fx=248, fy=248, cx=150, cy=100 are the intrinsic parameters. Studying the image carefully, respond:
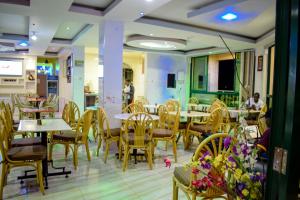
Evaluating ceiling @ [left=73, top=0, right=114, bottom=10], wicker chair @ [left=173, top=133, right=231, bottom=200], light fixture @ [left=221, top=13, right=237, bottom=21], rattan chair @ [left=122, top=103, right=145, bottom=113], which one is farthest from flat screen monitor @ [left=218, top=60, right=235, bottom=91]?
wicker chair @ [left=173, top=133, right=231, bottom=200]

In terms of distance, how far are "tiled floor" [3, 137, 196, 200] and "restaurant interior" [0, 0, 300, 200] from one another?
0.05 ft

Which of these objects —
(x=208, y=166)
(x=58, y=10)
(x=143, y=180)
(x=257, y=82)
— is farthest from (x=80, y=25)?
(x=208, y=166)

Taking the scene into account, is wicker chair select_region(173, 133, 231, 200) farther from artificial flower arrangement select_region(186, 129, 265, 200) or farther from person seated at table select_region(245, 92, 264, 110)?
person seated at table select_region(245, 92, 264, 110)

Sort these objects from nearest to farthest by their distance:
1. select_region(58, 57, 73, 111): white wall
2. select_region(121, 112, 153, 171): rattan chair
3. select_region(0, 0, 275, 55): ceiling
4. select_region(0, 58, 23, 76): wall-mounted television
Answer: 1. select_region(121, 112, 153, 171): rattan chair
2. select_region(0, 0, 275, 55): ceiling
3. select_region(0, 58, 23, 76): wall-mounted television
4. select_region(58, 57, 73, 111): white wall

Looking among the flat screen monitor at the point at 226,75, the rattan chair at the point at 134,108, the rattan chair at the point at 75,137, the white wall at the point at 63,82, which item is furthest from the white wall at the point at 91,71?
the rattan chair at the point at 75,137

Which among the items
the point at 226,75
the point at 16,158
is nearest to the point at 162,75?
the point at 226,75

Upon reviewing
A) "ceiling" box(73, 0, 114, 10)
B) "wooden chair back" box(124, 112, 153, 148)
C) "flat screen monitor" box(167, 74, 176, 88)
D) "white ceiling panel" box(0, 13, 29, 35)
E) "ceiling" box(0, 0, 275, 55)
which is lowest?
"wooden chair back" box(124, 112, 153, 148)

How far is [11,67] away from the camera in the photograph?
10.5 metres

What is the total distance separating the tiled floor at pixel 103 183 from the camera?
2.94m

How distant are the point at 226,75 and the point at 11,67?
28.9ft

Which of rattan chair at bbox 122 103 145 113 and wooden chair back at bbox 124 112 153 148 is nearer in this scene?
wooden chair back at bbox 124 112 153 148

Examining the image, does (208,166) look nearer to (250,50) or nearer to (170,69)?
(250,50)

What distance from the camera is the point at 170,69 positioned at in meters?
10.5

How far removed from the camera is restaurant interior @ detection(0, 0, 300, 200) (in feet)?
3.04
